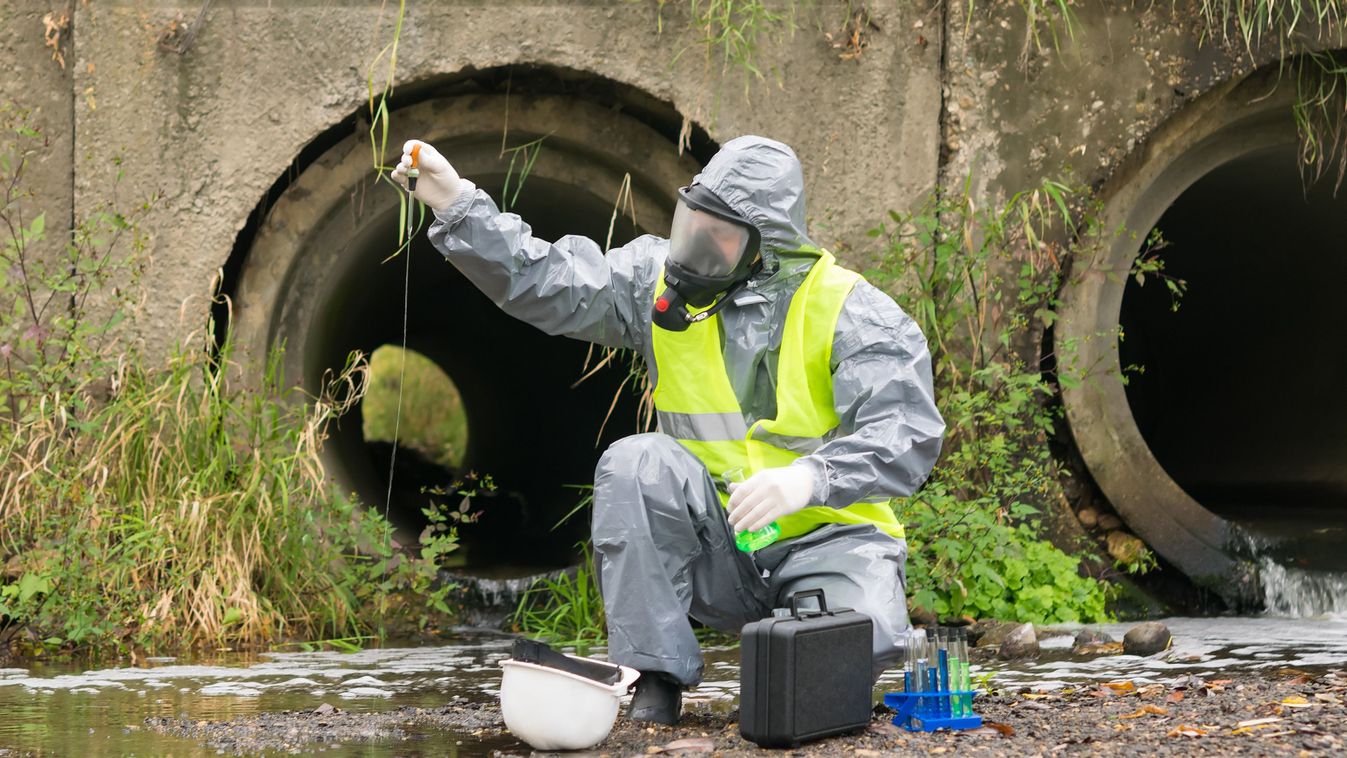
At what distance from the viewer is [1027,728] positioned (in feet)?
9.59

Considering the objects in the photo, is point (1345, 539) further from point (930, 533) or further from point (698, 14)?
point (698, 14)

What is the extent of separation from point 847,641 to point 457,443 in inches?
410

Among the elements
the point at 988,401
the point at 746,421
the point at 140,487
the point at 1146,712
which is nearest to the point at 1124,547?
the point at 988,401

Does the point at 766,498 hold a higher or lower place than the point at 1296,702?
higher

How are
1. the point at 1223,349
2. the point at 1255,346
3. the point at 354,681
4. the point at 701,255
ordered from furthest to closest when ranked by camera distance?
the point at 1223,349 → the point at 1255,346 → the point at 354,681 → the point at 701,255

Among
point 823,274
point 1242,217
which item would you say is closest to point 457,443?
point 1242,217

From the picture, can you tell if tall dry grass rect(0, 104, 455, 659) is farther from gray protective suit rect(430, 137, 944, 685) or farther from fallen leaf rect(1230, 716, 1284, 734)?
fallen leaf rect(1230, 716, 1284, 734)

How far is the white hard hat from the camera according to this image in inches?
107

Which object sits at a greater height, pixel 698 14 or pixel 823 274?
pixel 698 14

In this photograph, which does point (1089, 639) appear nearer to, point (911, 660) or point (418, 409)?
point (911, 660)

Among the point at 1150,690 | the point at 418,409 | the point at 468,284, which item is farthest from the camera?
the point at 418,409

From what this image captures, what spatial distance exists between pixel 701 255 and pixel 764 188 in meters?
0.20

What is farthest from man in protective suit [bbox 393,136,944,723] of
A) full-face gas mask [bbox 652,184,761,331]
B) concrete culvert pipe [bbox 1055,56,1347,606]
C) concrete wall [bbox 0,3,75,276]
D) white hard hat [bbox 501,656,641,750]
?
concrete wall [bbox 0,3,75,276]

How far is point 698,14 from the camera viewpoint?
5.04 m
